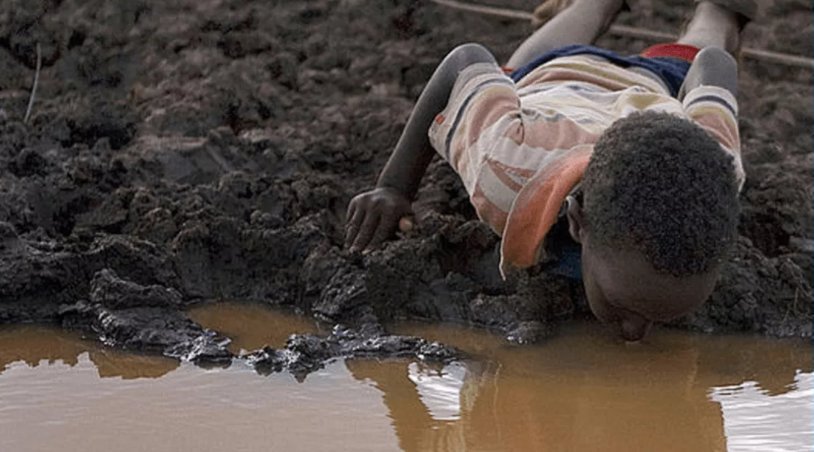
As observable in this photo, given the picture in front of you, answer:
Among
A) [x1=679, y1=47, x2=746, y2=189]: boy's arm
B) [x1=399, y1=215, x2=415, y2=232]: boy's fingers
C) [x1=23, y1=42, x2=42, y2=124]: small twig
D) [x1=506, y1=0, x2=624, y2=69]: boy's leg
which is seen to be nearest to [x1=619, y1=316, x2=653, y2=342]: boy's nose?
[x1=679, y1=47, x2=746, y2=189]: boy's arm

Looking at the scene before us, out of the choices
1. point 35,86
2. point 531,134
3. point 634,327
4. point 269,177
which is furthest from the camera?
point 35,86

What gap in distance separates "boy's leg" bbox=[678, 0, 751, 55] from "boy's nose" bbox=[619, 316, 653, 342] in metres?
1.10

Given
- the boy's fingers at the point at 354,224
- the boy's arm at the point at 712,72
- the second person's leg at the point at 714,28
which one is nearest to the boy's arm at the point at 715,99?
the boy's arm at the point at 712,72

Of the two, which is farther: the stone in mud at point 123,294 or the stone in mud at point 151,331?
the stone in mud at point 123,294

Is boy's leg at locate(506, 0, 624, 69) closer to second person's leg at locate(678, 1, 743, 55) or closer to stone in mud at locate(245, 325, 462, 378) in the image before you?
second person's leg at locate(678, 1, 743, 55)

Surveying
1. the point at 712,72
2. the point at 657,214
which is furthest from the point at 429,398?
the point at 712,72

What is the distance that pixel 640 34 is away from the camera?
3730 millimetres

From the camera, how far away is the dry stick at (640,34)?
363 centimetres

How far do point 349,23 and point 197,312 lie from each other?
132cm

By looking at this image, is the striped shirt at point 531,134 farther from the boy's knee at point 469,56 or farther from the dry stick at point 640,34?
the dry stick at point 640,34

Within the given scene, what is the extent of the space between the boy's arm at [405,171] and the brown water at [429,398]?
0.30 meters

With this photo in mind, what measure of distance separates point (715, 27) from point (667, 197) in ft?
4.30

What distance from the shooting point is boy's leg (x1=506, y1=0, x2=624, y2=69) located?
128 inches

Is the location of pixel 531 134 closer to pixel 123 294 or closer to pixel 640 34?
pixel 123 294
